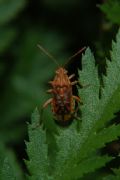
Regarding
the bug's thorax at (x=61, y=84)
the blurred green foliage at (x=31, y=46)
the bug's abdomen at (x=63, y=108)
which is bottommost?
the bug's abdomen at (x=63, y=108)

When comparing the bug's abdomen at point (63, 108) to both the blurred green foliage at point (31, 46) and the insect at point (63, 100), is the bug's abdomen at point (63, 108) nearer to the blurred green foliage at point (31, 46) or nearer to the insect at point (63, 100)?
the insect at point (63, 100)

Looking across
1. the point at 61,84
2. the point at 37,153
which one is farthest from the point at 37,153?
the point at 61,84

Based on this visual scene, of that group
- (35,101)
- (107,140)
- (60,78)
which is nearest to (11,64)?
(35,101)

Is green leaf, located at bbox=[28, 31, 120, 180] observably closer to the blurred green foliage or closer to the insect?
the insect

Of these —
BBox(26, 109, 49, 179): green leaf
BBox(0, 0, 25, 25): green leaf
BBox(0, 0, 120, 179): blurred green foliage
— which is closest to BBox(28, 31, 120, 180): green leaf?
BBox(26, 109, 49, 179): green leaf

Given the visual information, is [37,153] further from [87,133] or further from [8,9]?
[8,9]

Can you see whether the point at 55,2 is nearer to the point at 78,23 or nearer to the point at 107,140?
the point at 78,23

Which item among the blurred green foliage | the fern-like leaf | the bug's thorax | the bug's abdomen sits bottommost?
the fern-like leaf

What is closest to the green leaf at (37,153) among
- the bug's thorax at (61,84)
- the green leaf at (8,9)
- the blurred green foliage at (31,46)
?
the bug's thorax at (61,84)

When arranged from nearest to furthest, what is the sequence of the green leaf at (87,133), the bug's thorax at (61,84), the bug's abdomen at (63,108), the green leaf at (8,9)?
1. the green leaf at (87,133)
2. the bug's abdomen at (63,108)
3. the bug's thorax at (61,84)
4. the green leaf at (8,9)
